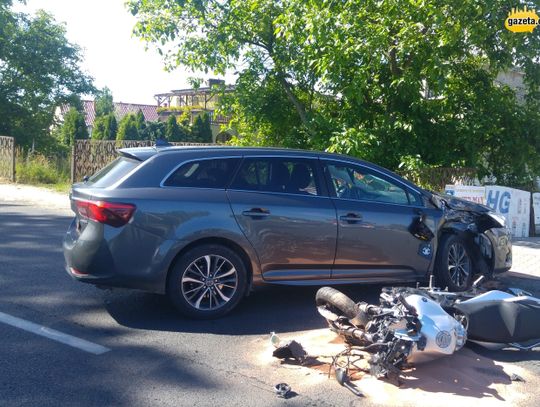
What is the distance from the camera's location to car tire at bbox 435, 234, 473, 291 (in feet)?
23.3

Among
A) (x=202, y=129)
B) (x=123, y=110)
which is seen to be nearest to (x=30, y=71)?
(x=202, y=129)

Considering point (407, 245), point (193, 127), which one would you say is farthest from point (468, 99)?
point (193, 127)

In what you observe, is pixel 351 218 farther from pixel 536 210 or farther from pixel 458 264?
pixel 536 210

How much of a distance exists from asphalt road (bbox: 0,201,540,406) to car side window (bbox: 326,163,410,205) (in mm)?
1175

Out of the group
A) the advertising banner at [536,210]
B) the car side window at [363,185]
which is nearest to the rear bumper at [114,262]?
the car side window at [363,185]

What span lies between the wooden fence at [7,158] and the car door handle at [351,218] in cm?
1745

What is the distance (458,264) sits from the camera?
729cm

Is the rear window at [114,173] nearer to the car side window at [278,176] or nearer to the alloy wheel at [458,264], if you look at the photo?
the car side window at [278,176]

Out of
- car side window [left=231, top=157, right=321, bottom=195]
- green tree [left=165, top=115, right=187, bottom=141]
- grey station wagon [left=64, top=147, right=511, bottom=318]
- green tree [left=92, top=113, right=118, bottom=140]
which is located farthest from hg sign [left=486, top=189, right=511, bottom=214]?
green tree [left=92, top=113, right=118, bottom=140]

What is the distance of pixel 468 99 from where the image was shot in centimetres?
1399

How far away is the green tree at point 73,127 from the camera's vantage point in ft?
126

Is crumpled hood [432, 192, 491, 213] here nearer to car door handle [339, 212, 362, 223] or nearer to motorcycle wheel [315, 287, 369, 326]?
car door handle [339, 212, 362, 223]

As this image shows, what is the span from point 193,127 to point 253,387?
36.9 metres

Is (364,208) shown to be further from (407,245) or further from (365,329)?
(365,329)
